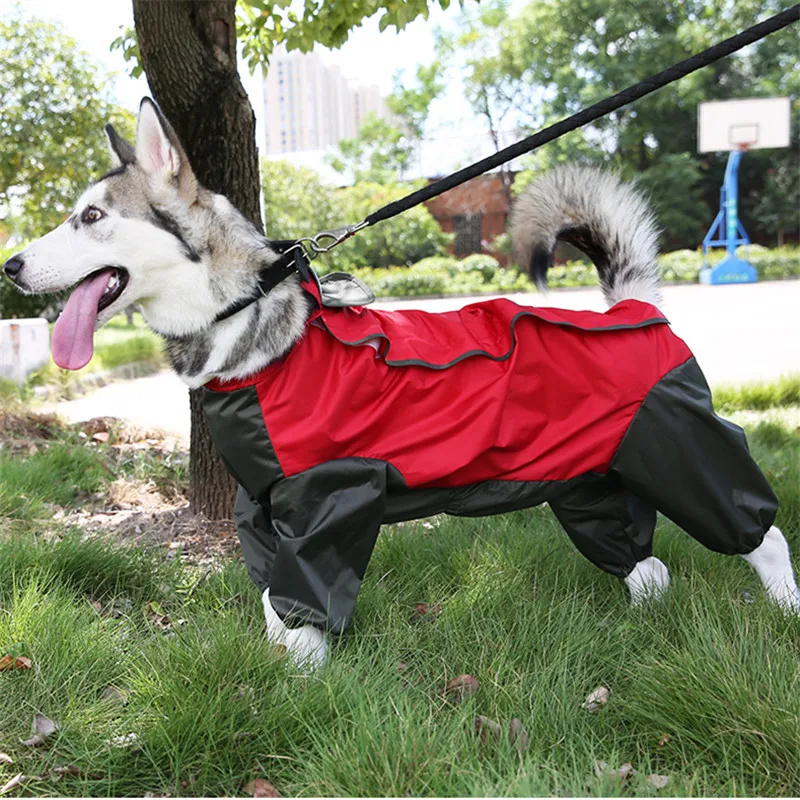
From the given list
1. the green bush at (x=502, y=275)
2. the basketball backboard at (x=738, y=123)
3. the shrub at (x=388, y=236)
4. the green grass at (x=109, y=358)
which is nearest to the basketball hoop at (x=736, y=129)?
the basketball backboard at (x=738, y=123)

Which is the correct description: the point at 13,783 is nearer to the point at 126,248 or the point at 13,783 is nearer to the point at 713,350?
the point at 126,248

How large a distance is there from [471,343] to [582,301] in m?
16.8

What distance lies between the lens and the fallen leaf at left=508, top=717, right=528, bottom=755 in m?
1.89

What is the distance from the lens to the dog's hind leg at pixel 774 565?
2.61 meters

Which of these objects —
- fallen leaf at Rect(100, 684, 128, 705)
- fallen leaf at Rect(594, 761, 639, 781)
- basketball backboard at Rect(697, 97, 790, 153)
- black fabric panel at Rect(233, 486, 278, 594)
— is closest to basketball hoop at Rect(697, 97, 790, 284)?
basketball backboard at Rect(697, 97, 790, 153)

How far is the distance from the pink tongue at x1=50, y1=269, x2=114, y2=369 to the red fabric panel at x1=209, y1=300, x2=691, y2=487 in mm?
385

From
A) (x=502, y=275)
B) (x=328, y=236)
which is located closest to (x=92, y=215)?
(x=328, y=236)

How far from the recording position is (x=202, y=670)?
2.00 m

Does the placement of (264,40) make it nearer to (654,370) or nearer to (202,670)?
(654,370)

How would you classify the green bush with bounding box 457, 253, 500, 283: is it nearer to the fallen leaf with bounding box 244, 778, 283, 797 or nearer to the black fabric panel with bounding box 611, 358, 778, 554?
the black fabric panel with bounding box 611, 358, 778, 554

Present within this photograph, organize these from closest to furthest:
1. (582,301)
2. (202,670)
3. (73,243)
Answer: (202,670) → (73,243) → (582,301)

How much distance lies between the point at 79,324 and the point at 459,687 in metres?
1.45

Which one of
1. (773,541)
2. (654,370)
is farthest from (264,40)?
(773,541)

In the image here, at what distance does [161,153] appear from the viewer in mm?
2281
